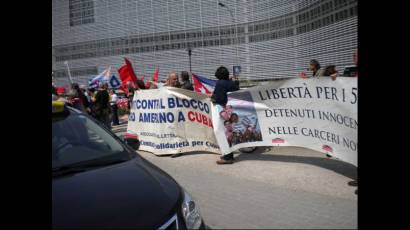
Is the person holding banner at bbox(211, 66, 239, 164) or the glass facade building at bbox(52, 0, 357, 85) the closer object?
the person holding banner at bbox(211, 66, 239, 164)

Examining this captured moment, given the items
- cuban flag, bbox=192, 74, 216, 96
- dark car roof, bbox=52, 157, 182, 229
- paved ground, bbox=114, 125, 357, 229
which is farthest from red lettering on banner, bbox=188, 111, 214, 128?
dark car roof, bbox=52, 157, 182, 229

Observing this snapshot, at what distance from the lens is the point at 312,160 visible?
6.21m

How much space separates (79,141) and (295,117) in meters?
3.54

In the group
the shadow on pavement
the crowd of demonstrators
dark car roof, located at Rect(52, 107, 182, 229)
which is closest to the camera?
dark car roof, located at Rect(52, 107, 182, 229)

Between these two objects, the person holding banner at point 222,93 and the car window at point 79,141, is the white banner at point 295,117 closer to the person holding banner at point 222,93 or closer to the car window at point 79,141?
the person holding banner at point 222,93

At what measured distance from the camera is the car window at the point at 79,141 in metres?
2.93

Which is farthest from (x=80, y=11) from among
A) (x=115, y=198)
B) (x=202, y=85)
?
(x=115, y=198)

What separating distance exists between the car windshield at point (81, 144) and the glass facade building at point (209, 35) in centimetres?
299

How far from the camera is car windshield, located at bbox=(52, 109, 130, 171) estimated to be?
9.50ft

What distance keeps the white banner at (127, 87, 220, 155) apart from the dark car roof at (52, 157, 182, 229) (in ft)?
14.6

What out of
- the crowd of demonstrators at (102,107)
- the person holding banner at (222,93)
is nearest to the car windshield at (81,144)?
the person holding banner at (222,93)

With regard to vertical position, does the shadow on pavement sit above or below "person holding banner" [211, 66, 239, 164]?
below

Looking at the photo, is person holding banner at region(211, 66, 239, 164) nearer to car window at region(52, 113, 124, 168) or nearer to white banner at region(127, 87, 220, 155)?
white banner at region(127, 87, 220, 155)

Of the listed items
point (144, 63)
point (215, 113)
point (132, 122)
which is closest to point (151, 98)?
point (132, 122)
